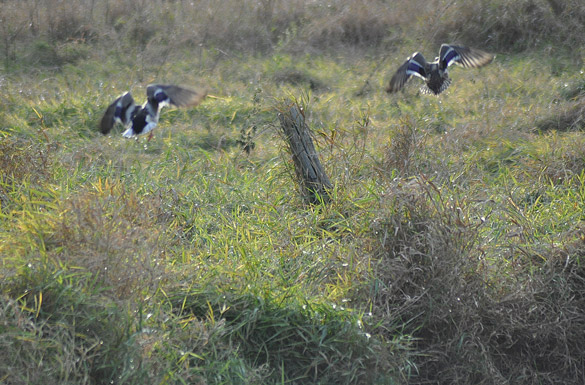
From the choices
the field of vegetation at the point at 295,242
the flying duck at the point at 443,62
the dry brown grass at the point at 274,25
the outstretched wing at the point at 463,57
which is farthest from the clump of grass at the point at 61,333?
the dry brown grass at the point at 274,25

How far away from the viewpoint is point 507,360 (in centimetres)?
430

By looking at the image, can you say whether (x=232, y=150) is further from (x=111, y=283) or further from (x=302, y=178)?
(x=111, y=283)

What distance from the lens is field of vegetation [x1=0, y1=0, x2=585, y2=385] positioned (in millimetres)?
3613

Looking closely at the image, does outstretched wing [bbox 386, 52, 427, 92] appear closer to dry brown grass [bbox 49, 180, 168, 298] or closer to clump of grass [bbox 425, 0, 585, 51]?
dry brown grass [bbox 49, 180, 168, 298]

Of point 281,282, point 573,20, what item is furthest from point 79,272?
point 573,20

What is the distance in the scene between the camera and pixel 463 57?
6.33 metres

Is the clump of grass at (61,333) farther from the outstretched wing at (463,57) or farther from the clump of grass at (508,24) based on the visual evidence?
the clump of grass at (508,24)

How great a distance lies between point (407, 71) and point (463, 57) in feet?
1.71

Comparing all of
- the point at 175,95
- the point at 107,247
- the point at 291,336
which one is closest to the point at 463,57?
the point at 175,95

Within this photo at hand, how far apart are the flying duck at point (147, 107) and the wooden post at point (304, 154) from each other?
2.39 feet

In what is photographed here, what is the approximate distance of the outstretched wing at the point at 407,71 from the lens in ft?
19.8

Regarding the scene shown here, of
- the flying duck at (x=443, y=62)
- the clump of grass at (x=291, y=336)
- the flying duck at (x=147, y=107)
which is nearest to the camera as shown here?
the clump of grass at (x=291, y=336)

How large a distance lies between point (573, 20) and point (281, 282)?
6202 mm

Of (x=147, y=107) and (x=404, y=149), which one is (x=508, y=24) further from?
(x=147, y=107)
